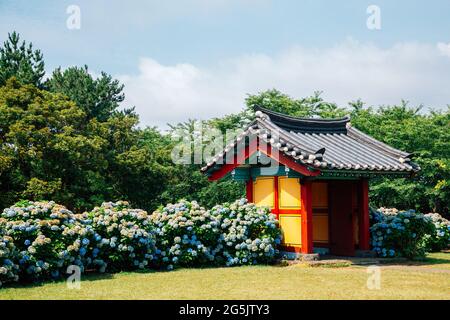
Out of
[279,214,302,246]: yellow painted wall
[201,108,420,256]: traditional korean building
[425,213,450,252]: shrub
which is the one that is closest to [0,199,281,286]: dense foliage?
[279,214,302,246]: yellow painted wall

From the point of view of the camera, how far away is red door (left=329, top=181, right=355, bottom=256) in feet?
48.7

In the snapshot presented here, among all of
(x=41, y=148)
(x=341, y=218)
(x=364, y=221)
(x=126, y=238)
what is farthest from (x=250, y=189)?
(x=41, y=148)

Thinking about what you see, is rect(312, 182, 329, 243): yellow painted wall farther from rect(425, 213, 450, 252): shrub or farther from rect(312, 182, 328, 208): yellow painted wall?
rect(425, 213, 450, 252): shrub

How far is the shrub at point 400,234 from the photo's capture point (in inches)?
578

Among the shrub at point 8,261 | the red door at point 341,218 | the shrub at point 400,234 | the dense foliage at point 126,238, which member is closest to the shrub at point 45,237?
the dense foliage at point 126,238

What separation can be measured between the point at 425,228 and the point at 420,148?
9.35 m

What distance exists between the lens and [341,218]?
593 inches

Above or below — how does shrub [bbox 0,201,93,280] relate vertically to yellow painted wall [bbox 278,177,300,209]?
below

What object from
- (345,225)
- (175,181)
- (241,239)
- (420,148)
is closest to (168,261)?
(241,239)

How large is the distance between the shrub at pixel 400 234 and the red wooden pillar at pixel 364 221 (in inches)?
9.1

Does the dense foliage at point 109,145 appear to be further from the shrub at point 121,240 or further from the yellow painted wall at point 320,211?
the shrub at point 121,240

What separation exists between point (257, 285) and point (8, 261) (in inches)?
178

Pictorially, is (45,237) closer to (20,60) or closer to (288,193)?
(288,193)

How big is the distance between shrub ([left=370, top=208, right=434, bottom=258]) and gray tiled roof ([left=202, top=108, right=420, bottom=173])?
1.43 metres
